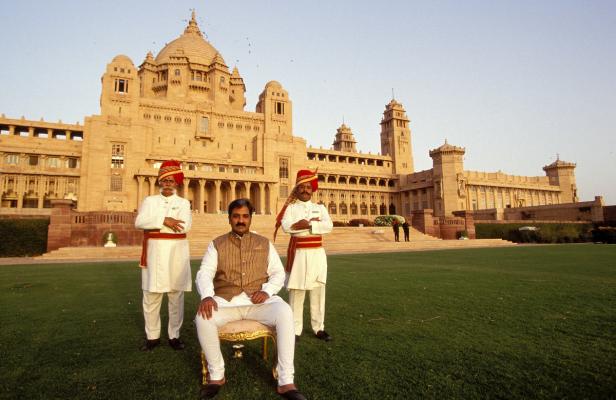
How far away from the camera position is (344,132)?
89.9 metres

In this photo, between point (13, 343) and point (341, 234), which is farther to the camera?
point (341, 234)

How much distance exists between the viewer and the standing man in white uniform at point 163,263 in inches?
177

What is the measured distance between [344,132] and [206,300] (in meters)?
89.1

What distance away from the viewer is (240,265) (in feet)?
12.5

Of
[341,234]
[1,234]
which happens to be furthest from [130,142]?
[341,234]

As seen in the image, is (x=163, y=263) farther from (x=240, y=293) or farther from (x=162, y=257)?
(x=240, y=293)

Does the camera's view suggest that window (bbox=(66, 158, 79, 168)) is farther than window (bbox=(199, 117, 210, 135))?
No

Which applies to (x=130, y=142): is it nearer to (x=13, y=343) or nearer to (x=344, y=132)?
(x=13, y=343)

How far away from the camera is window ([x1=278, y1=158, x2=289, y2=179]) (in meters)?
54.2

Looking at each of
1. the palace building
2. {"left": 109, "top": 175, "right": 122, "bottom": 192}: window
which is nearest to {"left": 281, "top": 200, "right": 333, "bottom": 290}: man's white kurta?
the palace building

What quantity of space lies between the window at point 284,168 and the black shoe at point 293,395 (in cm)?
5156

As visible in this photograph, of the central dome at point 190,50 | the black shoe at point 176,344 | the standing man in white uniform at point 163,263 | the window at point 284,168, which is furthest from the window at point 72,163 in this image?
the black shoe at point 176,344

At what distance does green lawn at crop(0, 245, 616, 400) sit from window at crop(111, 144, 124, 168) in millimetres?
42384

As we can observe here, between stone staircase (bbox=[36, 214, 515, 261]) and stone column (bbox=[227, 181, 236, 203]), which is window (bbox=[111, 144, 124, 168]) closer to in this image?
stone column (bbox=[227, 181, 236, 203])
